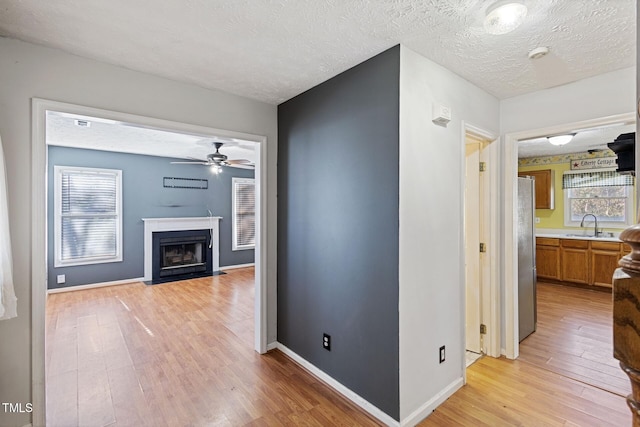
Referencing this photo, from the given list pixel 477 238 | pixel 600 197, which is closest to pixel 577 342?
pixel 477 238

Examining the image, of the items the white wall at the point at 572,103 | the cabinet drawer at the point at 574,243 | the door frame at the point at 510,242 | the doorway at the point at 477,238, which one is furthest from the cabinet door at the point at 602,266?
the white wall at the point at 572,103

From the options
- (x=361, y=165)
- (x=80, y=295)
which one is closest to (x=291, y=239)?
(x=361, y=165)

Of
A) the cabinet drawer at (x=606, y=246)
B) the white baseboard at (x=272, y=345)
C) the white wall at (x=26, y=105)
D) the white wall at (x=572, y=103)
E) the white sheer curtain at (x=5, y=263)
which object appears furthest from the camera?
the cabinet drawer at (x=606, y=246)

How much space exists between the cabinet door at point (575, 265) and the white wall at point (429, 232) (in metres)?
4.28

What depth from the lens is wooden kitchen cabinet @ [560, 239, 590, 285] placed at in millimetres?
5172

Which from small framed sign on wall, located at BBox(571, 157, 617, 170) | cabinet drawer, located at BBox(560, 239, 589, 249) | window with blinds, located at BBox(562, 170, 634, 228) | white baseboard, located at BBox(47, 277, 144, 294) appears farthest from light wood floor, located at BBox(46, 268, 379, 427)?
small framed sign on wall, located at BBox(571, 157, 617, 170)

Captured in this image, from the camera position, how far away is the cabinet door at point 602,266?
487 centimetres

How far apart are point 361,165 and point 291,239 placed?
1117mm

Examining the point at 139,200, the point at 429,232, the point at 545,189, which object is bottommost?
the point at 429,232

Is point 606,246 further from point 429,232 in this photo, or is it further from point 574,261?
point 429,232

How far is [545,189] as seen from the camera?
5953 millimetres

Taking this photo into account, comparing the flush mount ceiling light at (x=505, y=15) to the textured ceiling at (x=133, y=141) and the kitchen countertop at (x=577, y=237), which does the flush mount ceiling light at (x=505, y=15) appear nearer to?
the textured ceiling at (x=133, y=141)

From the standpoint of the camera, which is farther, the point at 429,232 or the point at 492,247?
the point at 492,247

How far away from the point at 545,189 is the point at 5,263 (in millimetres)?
7531
